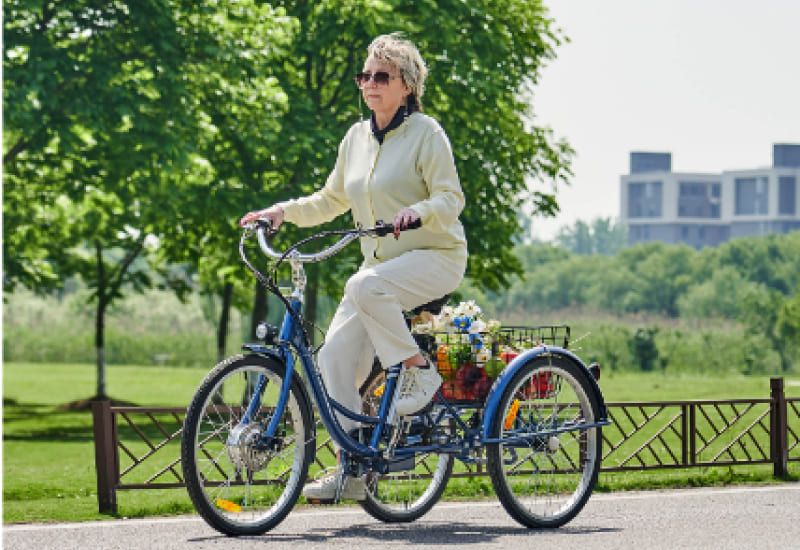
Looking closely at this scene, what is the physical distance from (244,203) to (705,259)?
104185mm

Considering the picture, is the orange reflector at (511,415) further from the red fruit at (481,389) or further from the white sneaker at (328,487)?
the white sneaker at (328,487)

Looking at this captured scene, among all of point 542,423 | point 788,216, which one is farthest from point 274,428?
point 788,216

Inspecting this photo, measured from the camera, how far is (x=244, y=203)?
24.0 metres

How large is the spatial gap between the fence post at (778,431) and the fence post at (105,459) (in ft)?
18.6

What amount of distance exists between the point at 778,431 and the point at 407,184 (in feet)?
21.6

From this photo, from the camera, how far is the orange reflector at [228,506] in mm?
6074

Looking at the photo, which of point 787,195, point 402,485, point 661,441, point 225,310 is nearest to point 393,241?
point 402,485

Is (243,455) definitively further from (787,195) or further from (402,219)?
(787,195)

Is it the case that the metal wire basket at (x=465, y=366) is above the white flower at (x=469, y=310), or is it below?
below

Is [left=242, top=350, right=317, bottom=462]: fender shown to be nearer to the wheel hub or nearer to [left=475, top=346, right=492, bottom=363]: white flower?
the wheel hub

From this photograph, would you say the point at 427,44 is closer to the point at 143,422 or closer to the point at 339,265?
the point at 339,265

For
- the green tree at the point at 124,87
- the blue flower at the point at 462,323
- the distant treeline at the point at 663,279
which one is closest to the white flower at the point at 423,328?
the blue flower at the point at 462,323

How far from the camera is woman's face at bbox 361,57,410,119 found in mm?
6480

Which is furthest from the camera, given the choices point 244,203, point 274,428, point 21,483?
point 244,203
